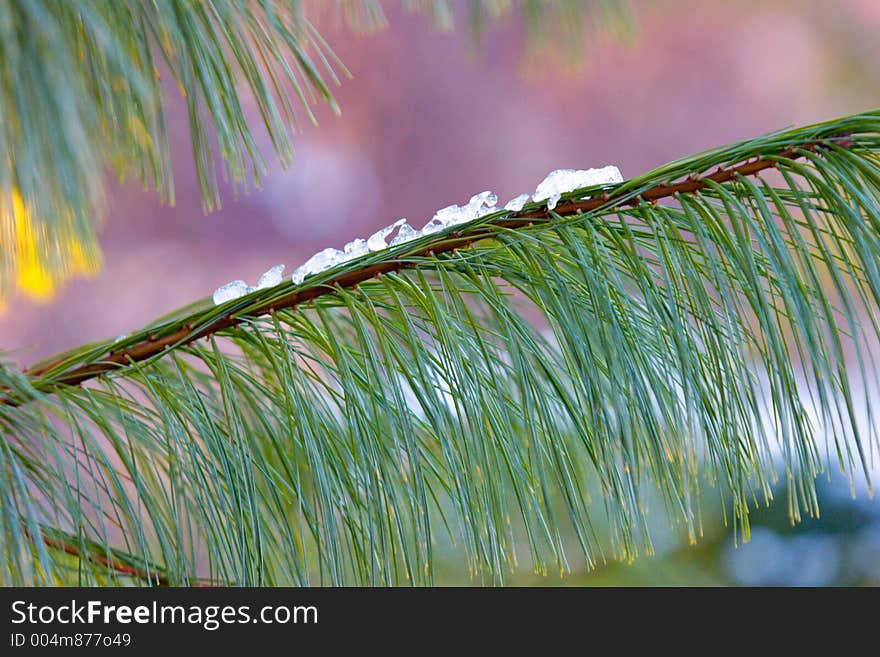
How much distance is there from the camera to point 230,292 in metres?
0.27

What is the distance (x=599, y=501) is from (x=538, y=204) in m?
0.79

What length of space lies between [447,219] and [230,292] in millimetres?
79

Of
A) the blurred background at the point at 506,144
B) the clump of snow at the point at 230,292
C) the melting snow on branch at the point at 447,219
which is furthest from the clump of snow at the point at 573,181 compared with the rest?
the blurred background at the point at 506,144

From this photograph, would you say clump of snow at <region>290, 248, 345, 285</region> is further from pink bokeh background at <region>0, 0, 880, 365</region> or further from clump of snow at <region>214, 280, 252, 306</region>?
pink bokeh background at <region>0, 0, 880, 365</region>

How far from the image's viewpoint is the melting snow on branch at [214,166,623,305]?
0.24 meters

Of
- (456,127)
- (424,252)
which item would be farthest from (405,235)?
(456,127)

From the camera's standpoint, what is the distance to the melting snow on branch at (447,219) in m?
0.24

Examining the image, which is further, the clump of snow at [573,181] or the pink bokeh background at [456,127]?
the pink bokeh background at [456,127]

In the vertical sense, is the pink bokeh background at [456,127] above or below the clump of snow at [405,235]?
above

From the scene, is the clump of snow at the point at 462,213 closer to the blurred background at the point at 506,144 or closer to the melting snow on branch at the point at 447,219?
the melting snow on branch at the point at 447,219

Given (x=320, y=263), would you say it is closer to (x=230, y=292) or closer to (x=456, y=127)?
(x=230, y=292)

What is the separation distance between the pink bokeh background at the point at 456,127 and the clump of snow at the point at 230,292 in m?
0.98

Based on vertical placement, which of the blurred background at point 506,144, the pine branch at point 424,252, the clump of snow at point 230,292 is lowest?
the pine branch at point 424,252
